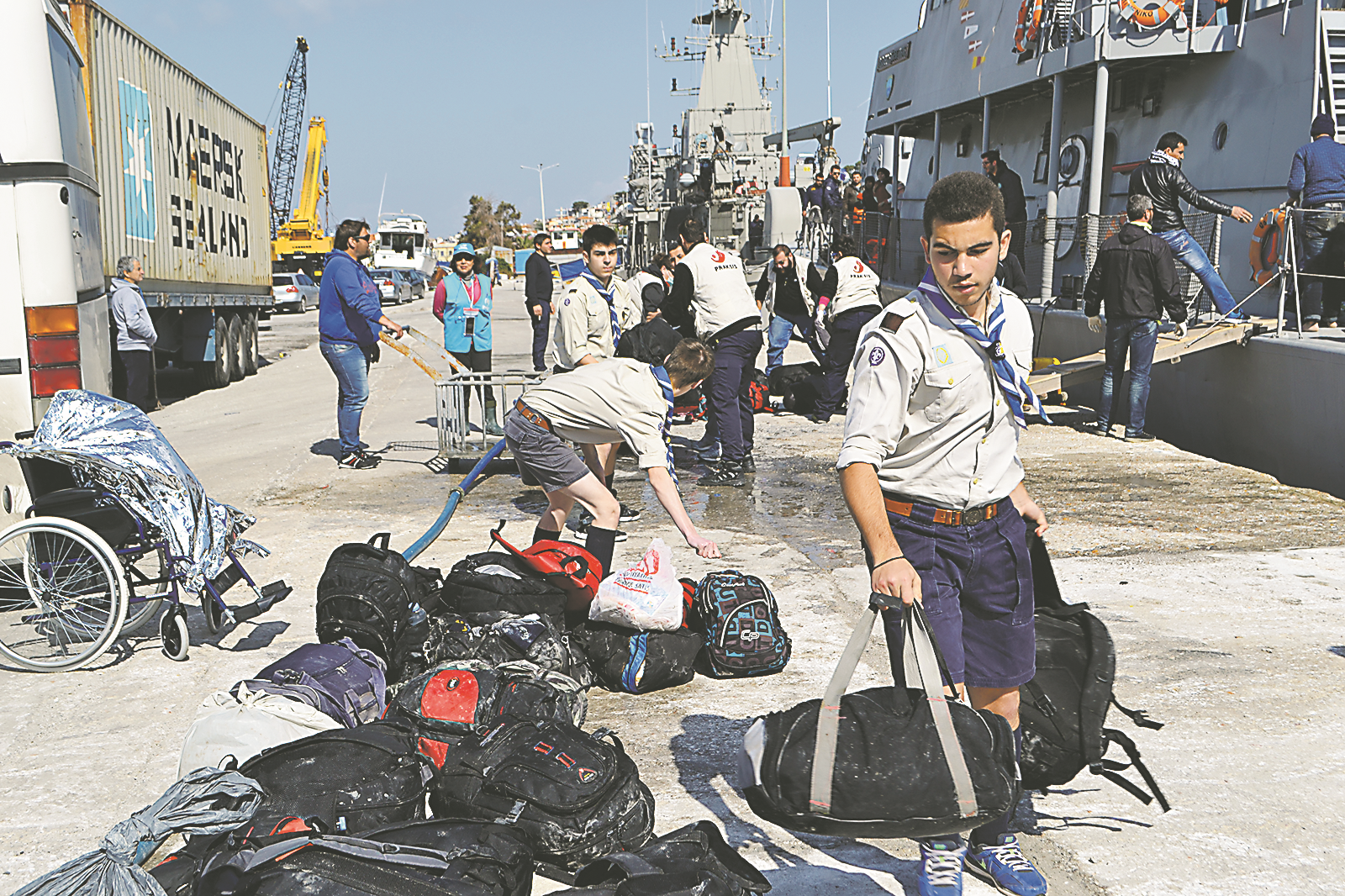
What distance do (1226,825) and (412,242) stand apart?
5815 cm

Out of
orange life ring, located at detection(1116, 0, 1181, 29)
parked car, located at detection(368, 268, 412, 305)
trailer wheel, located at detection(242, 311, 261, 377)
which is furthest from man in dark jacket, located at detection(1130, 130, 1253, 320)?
parked car, located at detection(368, 268, 412, 305)

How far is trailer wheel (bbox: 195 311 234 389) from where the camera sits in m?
16.8

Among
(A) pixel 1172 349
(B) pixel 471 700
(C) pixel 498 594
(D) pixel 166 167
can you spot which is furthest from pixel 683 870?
(D) pixel 166 167

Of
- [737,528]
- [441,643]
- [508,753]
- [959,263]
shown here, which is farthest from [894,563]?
[737,528]

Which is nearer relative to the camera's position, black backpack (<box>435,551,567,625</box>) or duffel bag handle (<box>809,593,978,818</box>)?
duffel bag handle (<box>809,593,978,818</box>)

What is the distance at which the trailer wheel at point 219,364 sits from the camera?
1677cm

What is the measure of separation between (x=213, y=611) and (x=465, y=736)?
221cm

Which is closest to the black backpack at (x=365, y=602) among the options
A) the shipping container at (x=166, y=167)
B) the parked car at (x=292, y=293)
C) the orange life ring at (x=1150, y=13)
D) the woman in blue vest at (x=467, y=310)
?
the woman in blue vest at (x=467, y=310)

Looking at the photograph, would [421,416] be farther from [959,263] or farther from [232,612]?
[959,263]

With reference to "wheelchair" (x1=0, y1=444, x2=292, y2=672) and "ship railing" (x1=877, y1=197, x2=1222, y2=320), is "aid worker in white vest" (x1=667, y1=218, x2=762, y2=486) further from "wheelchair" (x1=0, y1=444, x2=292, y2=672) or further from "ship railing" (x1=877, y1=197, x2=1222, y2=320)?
"wheelchair" (x1=0, y1=444, x2=292, y2=672)

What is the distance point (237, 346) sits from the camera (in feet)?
59.0

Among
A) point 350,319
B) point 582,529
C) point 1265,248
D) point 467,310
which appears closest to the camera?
point 582,529

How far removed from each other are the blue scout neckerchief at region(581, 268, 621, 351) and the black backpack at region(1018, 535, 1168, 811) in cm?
515

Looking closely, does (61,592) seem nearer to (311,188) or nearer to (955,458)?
(955,458)
